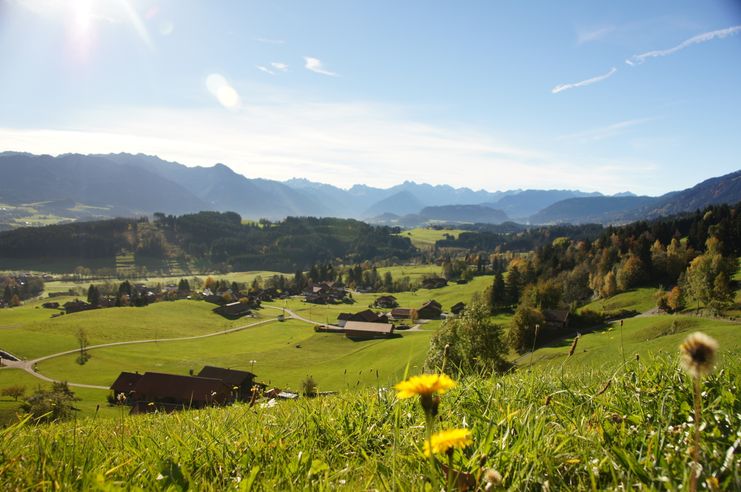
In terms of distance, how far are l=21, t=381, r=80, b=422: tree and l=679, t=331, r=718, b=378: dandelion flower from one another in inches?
154

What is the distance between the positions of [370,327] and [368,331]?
2.42 meters

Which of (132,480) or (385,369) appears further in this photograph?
(385,369)

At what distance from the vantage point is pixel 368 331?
102m

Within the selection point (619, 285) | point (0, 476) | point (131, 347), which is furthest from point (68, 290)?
point (0, 476)

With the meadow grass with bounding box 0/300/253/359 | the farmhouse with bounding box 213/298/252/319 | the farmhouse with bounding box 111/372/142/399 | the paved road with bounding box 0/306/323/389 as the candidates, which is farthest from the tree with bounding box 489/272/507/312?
the farmhouse with bounding box 111/372/142/399

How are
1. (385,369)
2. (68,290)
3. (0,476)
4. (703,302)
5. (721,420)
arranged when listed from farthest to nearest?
(68,290) < (703,302) < (385,369) < (721,420) < (0,476)

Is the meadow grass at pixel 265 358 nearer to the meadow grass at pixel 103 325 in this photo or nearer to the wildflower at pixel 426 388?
the meadow grass at pixel 103 325

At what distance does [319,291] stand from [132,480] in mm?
178557

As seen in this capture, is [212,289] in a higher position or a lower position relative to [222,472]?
lower

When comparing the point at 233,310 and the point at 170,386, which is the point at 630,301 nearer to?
the point at 170,386

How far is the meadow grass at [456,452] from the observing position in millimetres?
2295

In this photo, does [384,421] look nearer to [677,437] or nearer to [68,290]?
[677,437]

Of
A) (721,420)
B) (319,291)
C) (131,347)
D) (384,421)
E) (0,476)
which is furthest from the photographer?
(319,291)

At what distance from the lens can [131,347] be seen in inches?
3578
